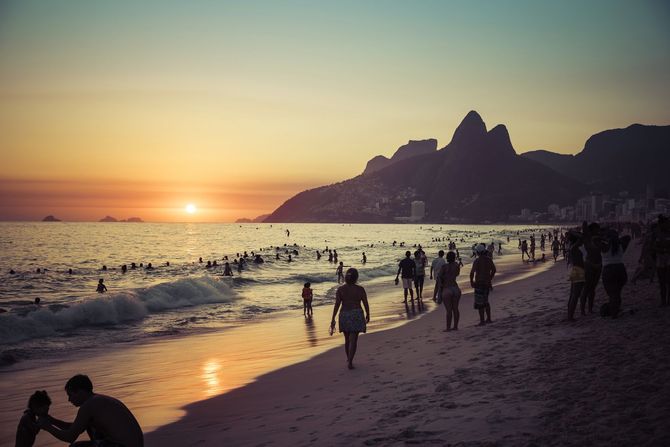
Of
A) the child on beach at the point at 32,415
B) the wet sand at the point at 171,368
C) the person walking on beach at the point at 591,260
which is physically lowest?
the wet sand at the point at 171,368

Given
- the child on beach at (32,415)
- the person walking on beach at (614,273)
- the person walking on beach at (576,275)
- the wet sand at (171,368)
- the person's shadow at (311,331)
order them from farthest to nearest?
the person's shadow at (311,331)
the person walking on beach at (576,275)
the person walking on beach at (614,273)
the wet sand at (171,368)
the child on beach at (32,415)

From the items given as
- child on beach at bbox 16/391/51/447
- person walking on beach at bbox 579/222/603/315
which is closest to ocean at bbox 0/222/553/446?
child on beach at bbox 16/391/51/447

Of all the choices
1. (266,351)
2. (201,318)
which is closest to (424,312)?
(266,351)

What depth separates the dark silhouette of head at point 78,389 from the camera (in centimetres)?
462

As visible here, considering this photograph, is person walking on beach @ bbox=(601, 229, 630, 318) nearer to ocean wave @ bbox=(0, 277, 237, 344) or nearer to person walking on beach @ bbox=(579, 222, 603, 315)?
person walking on beach @ bbox=(579, 222, 603, 315)

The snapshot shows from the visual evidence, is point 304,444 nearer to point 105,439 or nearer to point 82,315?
point 105,439

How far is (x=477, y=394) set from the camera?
6613 millimetres

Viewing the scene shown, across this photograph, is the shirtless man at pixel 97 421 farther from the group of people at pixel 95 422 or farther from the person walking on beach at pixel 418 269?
the person walking on beach at pixel 418 269

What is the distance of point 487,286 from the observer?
1216 centimetres

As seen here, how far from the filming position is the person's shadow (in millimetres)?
14114

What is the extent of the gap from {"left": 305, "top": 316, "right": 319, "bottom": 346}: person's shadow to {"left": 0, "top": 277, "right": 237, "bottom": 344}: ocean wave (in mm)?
7678

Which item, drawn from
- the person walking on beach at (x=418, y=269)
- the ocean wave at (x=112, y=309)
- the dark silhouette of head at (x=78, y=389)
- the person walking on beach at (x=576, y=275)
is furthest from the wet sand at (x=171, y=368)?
the person walking on beach at (x=576, y=275)

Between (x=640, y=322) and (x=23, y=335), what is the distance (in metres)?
18.0

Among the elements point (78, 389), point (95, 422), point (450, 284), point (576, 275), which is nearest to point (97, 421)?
point (95, 422)
